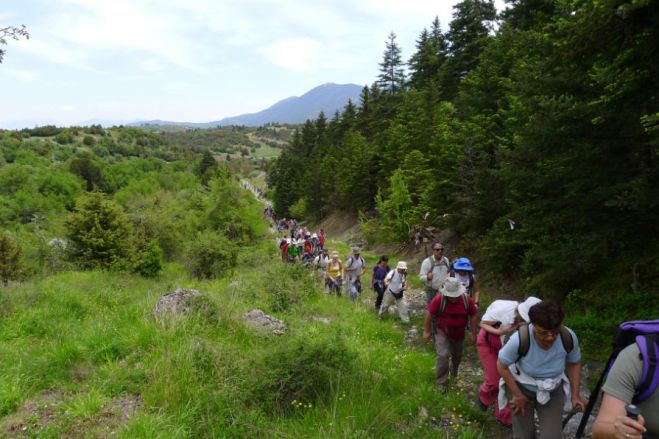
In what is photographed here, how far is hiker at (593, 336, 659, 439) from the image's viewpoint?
2.10 m

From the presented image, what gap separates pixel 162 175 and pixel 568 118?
84201 millimetres

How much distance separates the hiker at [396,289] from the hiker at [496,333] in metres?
4.05

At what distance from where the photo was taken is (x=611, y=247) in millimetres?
6988

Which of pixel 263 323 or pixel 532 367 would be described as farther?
pixel 263 323

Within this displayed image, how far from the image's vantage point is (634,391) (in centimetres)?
214

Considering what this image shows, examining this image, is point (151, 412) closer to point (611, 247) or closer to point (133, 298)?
point (133, 298)

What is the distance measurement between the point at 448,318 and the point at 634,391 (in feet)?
10.2

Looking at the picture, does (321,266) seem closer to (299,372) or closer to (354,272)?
(354,272)

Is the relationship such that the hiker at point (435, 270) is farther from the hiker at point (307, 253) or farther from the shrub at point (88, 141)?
the shrub at point (88, 141)

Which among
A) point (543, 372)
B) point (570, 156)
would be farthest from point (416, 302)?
point (543, 372)

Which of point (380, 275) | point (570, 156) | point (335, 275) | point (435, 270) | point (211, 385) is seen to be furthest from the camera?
point (335, 275)

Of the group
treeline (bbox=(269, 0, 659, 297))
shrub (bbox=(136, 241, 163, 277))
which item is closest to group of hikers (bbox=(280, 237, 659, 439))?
treeline (bbox=(269, 0, 659, 297))

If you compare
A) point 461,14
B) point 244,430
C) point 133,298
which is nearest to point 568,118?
point 244,430

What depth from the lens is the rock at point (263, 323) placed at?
6863 mm
